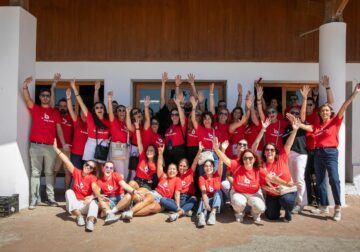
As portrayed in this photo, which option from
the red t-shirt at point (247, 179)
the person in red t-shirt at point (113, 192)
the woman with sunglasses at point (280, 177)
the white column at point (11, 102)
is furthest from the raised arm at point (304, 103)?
the white column at point (11, 102)

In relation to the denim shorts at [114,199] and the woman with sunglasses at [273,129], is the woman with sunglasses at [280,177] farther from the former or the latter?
the denim shorts at [114,199]

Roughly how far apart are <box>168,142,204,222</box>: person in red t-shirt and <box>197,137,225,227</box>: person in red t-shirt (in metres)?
0.19

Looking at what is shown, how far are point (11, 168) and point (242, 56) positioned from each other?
4.96 m

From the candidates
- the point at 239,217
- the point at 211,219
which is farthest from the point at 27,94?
the point at 239,217

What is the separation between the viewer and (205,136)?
19.1 feet

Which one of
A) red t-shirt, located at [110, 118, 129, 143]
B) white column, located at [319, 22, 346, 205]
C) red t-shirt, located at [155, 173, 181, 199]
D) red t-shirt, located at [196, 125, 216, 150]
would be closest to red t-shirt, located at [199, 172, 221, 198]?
red t-shirt, located at [155, 173, 181, 199]

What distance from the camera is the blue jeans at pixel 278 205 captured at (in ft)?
16.8

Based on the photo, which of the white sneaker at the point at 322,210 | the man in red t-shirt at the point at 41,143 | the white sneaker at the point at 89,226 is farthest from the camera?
the man in red t-shirt at the point at 41,143

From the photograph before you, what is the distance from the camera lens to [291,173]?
582 centimetres

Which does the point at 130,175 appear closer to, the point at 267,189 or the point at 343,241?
the point at 267,189

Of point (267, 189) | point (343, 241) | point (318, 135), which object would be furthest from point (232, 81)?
point (343, 241)

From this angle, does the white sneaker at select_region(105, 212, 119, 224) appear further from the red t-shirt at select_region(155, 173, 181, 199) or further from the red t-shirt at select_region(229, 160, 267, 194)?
the red t-shirt at select_region(229, 160, 267, 194)

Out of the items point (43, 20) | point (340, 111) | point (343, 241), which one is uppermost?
point (43, 20)

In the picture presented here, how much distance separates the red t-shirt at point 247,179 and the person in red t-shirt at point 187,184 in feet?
2.10
